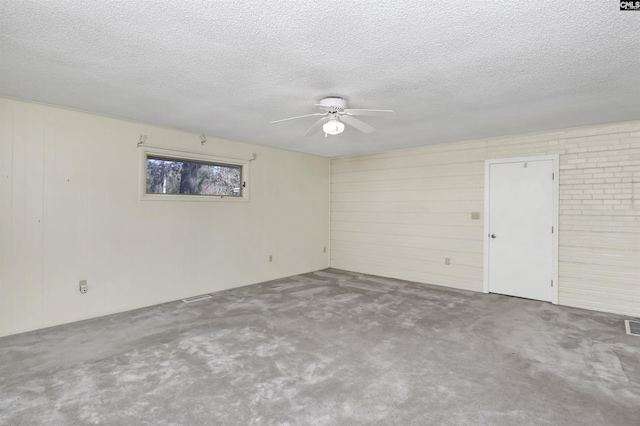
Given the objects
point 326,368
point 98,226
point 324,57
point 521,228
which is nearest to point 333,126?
point 324,57

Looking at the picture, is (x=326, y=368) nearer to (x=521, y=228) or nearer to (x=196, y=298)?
(x=196, y=298)

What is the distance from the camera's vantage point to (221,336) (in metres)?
3.35

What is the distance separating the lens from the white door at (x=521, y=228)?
458 cm

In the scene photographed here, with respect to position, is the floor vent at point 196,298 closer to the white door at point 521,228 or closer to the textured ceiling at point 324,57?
the textured ceiling at point 324,57

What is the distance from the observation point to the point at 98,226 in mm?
3914

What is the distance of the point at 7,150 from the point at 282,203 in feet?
12.4

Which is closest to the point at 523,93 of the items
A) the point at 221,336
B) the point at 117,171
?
the point at 221,336

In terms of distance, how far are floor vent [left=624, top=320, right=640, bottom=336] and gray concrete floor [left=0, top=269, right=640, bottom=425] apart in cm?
7

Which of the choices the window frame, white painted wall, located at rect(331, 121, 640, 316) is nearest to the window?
the window frame

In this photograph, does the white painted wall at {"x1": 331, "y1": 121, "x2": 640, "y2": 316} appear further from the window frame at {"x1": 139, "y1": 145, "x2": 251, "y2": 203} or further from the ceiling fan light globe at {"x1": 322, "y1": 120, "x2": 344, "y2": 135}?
the ceiling fan light globe at {"x1": 322, "y1": 120, "x2": 344, "y2": 135}

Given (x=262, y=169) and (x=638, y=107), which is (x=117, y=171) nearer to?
(x=262, y=169)

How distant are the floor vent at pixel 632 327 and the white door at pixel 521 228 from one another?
0.85 meters

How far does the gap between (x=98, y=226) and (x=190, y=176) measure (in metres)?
1.39

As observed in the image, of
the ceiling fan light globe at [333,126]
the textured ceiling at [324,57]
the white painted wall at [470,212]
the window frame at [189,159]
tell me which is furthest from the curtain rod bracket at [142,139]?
the white painted wall at [470,212]
